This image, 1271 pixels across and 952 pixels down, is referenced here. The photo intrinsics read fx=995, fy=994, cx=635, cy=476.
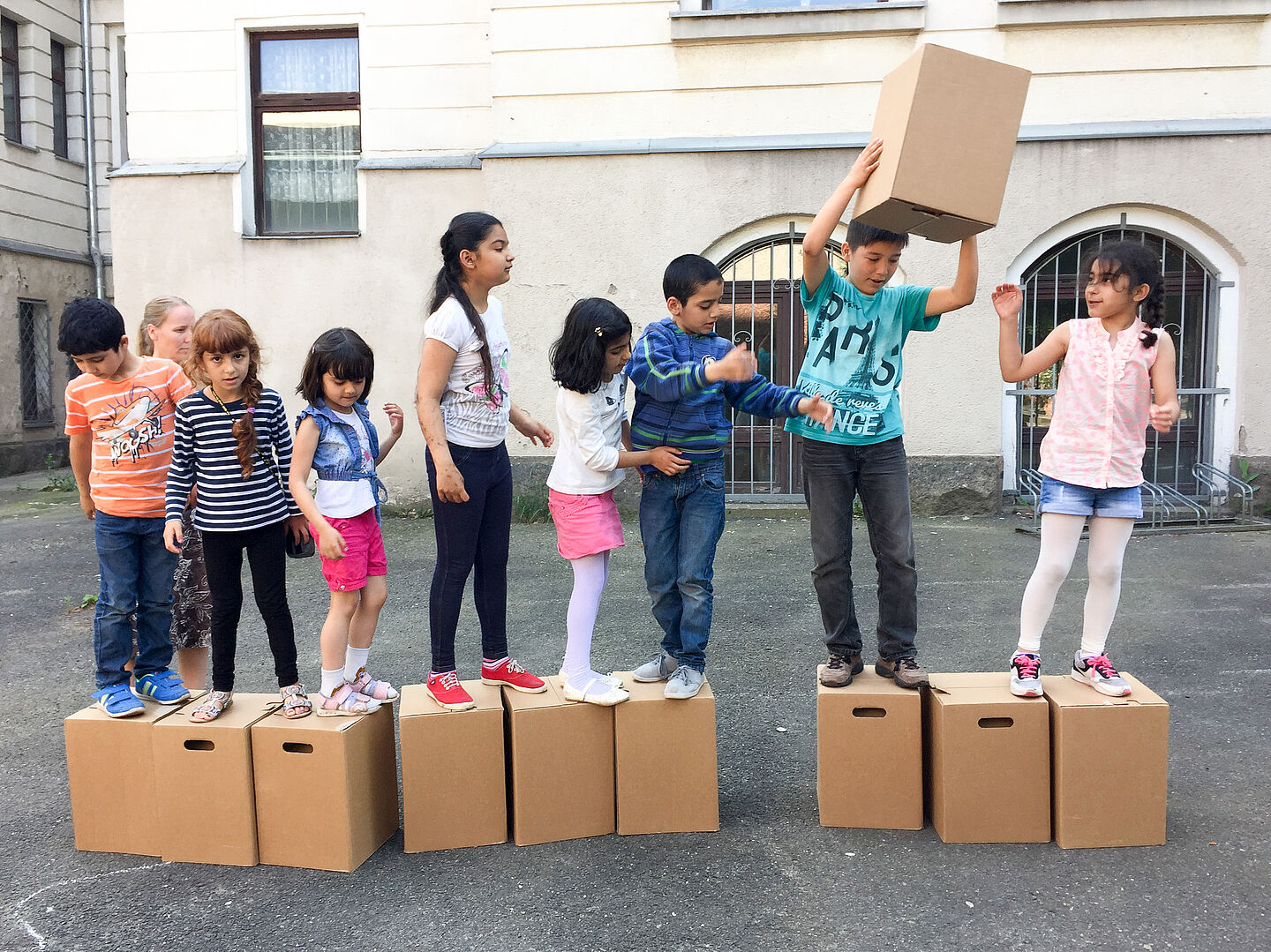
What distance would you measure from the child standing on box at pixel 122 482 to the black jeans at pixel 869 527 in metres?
2.24

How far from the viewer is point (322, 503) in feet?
10.6

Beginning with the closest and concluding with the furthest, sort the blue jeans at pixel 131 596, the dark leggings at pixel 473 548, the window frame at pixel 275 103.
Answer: the dark leggings at pixel 473 548
the blue jeans at pixel 131 596
the window frame at pixel 275 103

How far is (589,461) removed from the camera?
325cm

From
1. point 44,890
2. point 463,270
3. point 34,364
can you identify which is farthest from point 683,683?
point 34,364

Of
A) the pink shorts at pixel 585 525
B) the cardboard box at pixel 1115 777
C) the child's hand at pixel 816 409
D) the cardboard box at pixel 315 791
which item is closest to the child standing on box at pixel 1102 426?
the cardboard box at pixel 1115 777

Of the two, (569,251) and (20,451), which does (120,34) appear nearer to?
(20,451)

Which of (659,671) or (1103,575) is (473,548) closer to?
(659,671)

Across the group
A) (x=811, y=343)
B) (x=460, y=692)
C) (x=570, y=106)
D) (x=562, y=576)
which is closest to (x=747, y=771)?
(x=460, y=692)

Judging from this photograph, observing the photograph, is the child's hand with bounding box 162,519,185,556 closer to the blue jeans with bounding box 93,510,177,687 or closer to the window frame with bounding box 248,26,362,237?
the blue jeans with bounding box 93,510,177,687

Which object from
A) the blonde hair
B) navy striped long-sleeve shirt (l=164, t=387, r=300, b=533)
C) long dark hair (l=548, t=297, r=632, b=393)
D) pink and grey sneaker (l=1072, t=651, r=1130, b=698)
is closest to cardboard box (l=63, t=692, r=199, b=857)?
navy striped long-sleeve shirt (l=164, t=387, r=300, b=533)

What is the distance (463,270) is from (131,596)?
1.66 meters

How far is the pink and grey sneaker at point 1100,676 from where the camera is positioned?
10.1 feet

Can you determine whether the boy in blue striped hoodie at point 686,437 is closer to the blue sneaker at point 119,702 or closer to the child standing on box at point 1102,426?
the child standing on box at point 1102,426

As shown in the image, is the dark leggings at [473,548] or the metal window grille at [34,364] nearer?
the dark leggings at [473,548]
